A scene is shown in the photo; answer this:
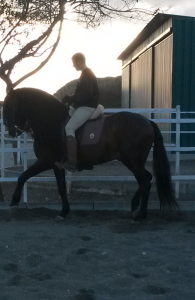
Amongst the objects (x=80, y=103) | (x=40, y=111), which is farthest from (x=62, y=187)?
(x=80, y=103)

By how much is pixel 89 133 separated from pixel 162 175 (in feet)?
3.86

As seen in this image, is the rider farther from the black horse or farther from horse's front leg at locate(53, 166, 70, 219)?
horse's front leg at locate(53, 166, 70, 219)

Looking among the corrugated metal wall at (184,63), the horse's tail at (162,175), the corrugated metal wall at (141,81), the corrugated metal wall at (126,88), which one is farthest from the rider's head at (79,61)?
the corrugated metal wall at (126,88)

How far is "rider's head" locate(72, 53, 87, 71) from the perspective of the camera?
624 centimetres

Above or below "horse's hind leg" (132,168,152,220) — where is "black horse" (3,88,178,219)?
above

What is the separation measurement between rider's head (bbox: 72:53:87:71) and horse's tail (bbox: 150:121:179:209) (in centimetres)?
129

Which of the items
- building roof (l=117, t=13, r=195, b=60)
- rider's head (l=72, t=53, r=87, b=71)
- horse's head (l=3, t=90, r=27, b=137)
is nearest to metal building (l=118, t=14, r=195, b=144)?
building roof (l=117, t=13, r=195, b=60)

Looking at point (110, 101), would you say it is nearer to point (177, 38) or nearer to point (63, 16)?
point (177, 38)

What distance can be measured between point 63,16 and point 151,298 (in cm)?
760

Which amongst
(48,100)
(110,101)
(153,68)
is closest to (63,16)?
(48,100)

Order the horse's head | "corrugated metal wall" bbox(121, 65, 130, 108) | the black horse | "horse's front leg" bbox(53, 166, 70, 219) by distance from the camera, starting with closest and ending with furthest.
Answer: the black horse, the horse's head, "horse's front leg" bbox(53, 166, 70, 219), "corrugated metal wall" bbox(121, 65, 130, 108)

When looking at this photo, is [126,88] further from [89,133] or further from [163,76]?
[89,133]

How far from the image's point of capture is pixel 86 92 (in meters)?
6.11

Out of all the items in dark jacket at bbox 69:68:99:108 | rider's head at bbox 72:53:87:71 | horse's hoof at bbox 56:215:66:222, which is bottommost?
horse's hoof at bbox 56:215:66:222
